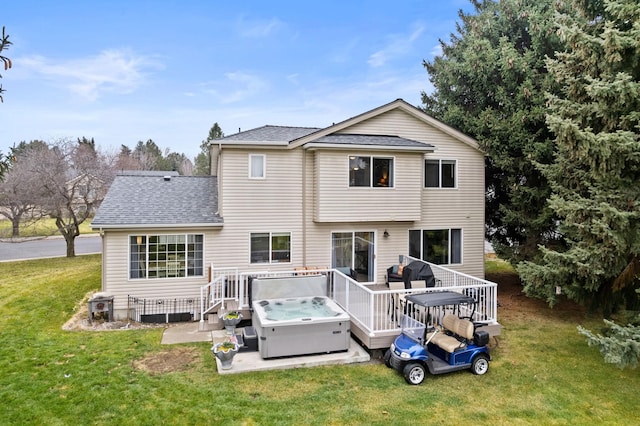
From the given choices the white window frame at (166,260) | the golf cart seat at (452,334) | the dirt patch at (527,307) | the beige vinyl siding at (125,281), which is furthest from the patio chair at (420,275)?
the beige vinyl siding at (125,281)

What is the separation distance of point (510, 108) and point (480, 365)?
31.2 feet

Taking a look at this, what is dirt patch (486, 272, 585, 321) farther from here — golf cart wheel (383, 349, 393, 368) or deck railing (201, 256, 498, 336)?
golf cart wheel (383, 349, 393, 368)

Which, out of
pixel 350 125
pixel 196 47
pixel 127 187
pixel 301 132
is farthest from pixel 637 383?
pixel 196 47

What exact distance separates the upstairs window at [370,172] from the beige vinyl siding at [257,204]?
1838 millimetres

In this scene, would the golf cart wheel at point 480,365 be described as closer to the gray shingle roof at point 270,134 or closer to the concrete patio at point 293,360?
the concrete patio at point 293,360

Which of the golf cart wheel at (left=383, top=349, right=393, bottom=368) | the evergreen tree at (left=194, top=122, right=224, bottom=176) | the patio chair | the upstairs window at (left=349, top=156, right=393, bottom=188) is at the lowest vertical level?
the golf cart wheel at (left=383, top=349, right=393, bottom=368)

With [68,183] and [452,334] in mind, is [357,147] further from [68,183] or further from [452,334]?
[68,183]

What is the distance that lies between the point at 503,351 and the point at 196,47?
66.4 ft

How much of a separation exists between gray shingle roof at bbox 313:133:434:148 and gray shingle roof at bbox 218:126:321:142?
1.12 metres

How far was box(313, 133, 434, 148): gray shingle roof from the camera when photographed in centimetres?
1212

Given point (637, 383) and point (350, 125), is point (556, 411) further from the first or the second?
point (350, 125)

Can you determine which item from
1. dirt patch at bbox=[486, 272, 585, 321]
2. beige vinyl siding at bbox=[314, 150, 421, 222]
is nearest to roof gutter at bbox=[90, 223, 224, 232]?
beige vinyl siding at bbox=[314, 150, 421, 222]

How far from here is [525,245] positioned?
13094 mm

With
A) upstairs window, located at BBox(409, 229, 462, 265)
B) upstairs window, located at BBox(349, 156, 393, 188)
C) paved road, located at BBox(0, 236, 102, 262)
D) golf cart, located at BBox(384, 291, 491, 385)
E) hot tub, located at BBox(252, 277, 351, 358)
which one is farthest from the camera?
paved road, located at BBox(0, 236, 102, 262)
